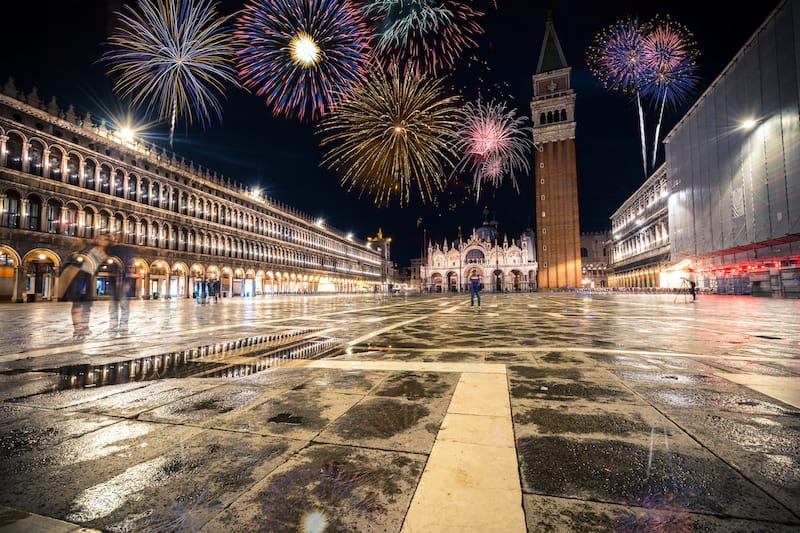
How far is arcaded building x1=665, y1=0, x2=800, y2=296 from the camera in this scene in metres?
21.1

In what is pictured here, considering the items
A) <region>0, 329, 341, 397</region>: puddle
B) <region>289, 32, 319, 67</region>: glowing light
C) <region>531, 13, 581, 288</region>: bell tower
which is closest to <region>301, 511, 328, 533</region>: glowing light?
<region>0, 329, 341, 397</region>: puddle

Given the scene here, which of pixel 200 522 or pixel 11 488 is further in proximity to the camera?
pixel 11 488

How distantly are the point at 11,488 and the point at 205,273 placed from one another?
45.0 m

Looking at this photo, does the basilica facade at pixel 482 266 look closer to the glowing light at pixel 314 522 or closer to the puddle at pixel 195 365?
the puddle at pixel 195 365

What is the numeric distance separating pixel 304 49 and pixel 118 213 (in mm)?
28719

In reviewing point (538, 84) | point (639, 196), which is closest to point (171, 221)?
point (538, 84)

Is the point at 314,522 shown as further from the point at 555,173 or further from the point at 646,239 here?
the point at 646,239

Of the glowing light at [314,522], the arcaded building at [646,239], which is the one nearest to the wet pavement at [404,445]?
the glowing light at [314,522]

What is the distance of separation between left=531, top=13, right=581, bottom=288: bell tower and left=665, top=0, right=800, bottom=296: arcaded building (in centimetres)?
2119

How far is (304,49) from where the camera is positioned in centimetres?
1274

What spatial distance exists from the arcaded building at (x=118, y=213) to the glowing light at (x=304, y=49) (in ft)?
29.4

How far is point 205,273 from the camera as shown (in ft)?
135

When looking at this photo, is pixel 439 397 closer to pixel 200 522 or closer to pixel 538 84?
pixel 200 522

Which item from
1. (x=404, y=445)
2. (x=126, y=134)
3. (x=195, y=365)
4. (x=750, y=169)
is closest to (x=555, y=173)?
(x=750, y=169)
